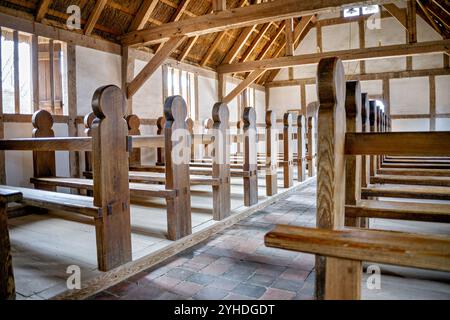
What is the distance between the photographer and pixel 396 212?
1.53 meters

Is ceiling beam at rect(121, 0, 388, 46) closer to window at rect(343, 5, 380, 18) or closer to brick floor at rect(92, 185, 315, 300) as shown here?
brick floor at rect(92, 185, 315, 300)

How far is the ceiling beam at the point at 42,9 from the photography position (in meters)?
4.57

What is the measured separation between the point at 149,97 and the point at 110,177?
518 centimetres

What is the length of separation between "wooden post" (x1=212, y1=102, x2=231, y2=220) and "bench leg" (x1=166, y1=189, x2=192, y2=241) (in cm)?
49

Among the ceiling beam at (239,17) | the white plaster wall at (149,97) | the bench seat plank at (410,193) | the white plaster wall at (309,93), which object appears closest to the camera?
the bench seat plank at (410,193)

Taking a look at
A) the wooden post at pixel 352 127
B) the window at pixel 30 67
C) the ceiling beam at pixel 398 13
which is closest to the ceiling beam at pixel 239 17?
the window at pixel 30 67

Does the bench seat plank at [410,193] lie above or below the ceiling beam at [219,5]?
below

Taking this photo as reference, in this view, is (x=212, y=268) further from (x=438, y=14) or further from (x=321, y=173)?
(x=438, y=14)

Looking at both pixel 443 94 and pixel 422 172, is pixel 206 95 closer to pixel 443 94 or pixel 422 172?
pixel 422 172

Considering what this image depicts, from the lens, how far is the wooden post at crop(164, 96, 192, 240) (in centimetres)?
246

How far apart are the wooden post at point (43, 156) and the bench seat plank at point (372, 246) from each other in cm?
349

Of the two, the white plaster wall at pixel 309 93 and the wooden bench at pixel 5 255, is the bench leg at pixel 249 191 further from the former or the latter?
the white plaster wall at pixel 309 93
